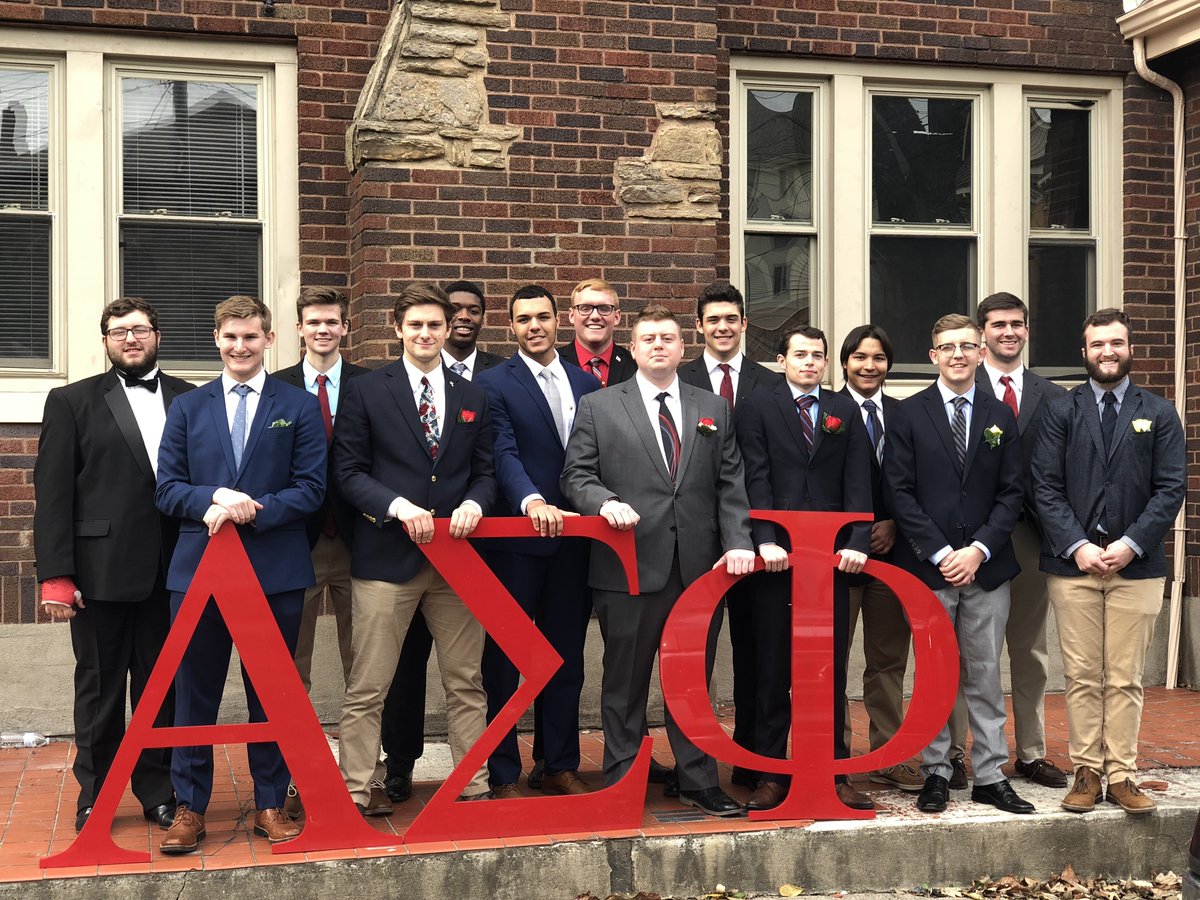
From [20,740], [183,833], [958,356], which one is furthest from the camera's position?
[20,740]

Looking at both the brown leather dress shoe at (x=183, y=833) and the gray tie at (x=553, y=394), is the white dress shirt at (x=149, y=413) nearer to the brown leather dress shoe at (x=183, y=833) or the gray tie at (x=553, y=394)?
the brown leather dress shoe at (x=183, y=833)

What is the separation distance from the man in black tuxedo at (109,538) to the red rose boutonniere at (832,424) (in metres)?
2.67

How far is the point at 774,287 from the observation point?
28.0ft

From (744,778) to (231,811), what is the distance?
86.3 inches

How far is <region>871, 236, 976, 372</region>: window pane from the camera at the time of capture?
28.5ft

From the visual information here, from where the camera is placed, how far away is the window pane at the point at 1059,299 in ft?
29.3

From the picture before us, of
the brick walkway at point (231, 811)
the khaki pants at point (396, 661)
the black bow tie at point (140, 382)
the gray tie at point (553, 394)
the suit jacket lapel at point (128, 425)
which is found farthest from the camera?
the gray tie at point (553, 394)

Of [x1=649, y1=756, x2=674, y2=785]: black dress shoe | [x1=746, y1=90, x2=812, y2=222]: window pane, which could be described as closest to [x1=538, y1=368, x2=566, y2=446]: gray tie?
[x1=649, y1=756, x2=674, y2=785]: black dress shoe

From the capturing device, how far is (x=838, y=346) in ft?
27.9

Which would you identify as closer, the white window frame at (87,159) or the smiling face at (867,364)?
the smiling face at (867,364)

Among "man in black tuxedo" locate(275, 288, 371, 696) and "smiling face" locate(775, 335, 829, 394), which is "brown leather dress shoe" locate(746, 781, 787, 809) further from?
"man in black tuxedo" locate(275, 288, 371, 696)

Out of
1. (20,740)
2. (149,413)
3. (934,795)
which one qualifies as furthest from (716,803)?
(20,740)

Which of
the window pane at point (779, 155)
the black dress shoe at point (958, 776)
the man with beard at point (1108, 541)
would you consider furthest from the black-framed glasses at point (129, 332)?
the window pane at point (779, 155)

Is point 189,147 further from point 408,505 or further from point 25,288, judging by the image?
point 408,505
